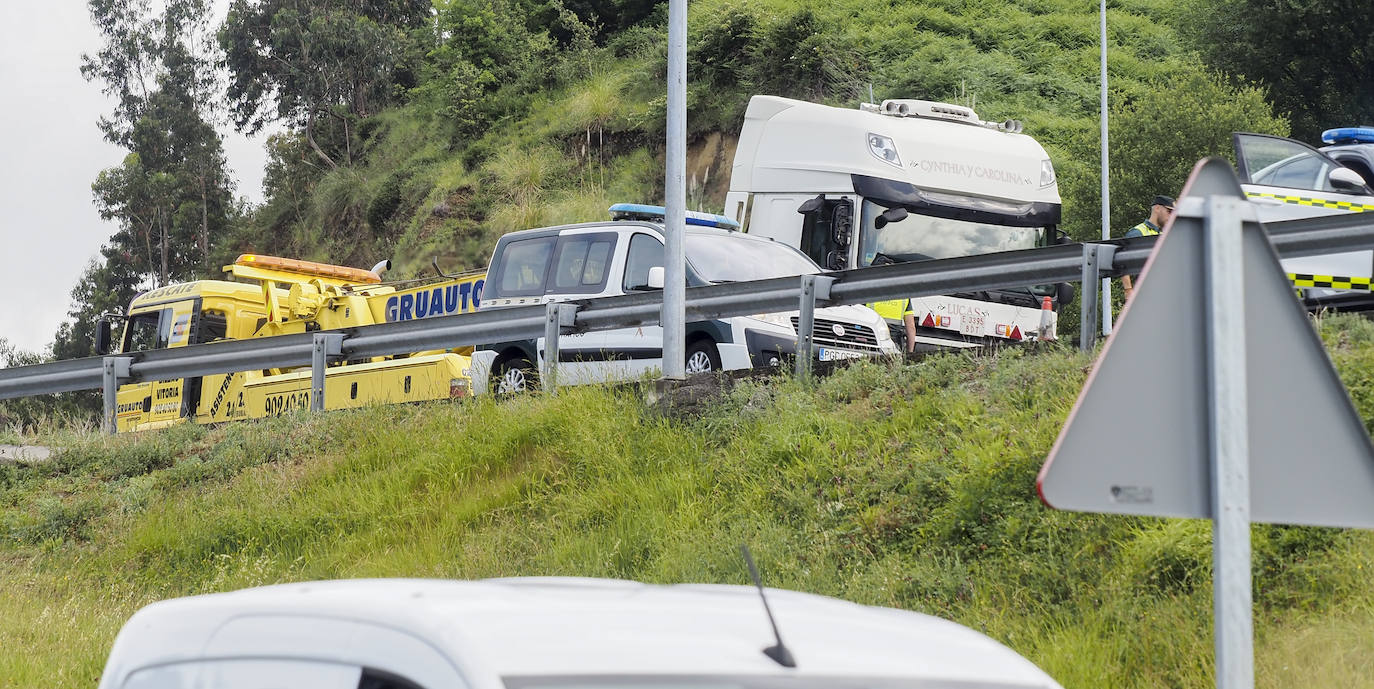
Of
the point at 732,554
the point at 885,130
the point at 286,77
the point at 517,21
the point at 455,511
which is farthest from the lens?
the point at 286,77

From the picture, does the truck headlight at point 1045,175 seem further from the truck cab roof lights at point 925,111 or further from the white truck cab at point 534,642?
the white truck cab at point 534,642

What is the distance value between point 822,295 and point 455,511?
3.09 m

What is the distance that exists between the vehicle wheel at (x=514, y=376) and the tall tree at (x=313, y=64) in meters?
46.8

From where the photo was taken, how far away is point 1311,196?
1178cm

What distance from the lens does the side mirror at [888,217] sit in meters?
15.8

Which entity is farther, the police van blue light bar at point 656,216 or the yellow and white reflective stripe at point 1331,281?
the police van blue light bar at point 656,216

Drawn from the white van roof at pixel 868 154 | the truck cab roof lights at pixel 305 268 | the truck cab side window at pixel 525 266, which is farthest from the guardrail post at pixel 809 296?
the truck cab roof lights at pixel 305 268

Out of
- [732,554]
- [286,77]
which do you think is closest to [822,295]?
[732,554]

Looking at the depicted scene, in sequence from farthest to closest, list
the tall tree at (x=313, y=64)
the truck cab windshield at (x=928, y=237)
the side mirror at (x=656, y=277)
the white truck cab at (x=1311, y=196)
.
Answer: the tall tree at (x=313, y=64)
the truck cab windshield at (x=928, y=237)
the side mirror at (x=656, y=277)
the white truck cab at (x=1311, y=196)

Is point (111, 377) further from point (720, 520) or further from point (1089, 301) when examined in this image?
point (1089, 301)

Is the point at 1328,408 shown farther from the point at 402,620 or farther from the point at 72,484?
the point at 72,484

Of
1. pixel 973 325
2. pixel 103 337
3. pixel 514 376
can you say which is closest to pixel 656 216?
pixel 514 376

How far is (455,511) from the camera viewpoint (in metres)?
10.0

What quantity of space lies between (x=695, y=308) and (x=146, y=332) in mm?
14203
